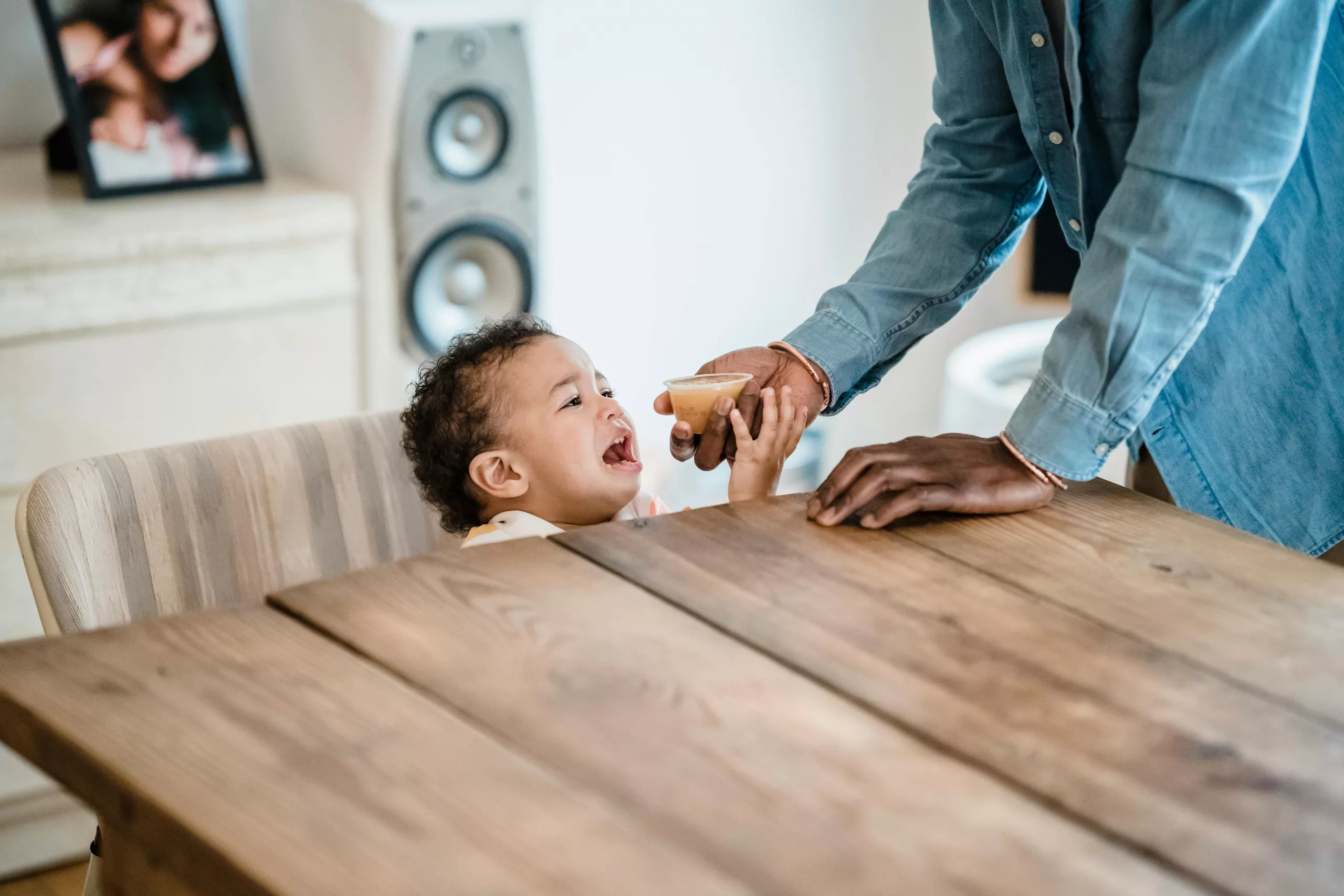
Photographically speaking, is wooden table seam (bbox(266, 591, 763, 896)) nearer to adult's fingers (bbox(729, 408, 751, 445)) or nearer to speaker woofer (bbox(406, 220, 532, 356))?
adult's fingers (bbox(729, 408, 751, 445))

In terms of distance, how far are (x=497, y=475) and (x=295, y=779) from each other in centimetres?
88

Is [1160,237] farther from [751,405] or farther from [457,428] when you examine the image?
[457,428]

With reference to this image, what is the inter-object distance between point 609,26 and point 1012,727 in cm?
239

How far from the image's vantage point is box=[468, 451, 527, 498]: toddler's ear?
1645 millimetres

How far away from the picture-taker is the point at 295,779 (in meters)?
0.80

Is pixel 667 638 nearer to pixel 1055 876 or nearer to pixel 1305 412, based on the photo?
pixel 1055 876

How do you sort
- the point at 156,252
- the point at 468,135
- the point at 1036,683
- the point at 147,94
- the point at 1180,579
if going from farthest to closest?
the point at 468,135 → the point at 147,94 → the point at 156,252 → the point at 1180,579 → the point at 1036,683

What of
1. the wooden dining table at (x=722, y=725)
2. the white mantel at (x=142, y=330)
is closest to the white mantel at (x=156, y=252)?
the white mantel at (x=142, y=330)

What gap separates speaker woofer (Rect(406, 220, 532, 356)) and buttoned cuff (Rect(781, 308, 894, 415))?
119 cm

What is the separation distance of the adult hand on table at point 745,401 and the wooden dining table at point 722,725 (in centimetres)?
34

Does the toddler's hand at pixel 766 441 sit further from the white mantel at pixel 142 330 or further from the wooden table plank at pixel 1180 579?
the white mantel at pixel 142 330

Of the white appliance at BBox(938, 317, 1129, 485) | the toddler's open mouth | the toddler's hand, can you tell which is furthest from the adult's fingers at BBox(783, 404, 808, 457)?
the white appliance at BBox(938, 317, 1129, 485)

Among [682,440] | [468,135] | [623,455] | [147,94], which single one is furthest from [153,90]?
[682,440]

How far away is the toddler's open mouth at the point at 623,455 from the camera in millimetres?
1669
